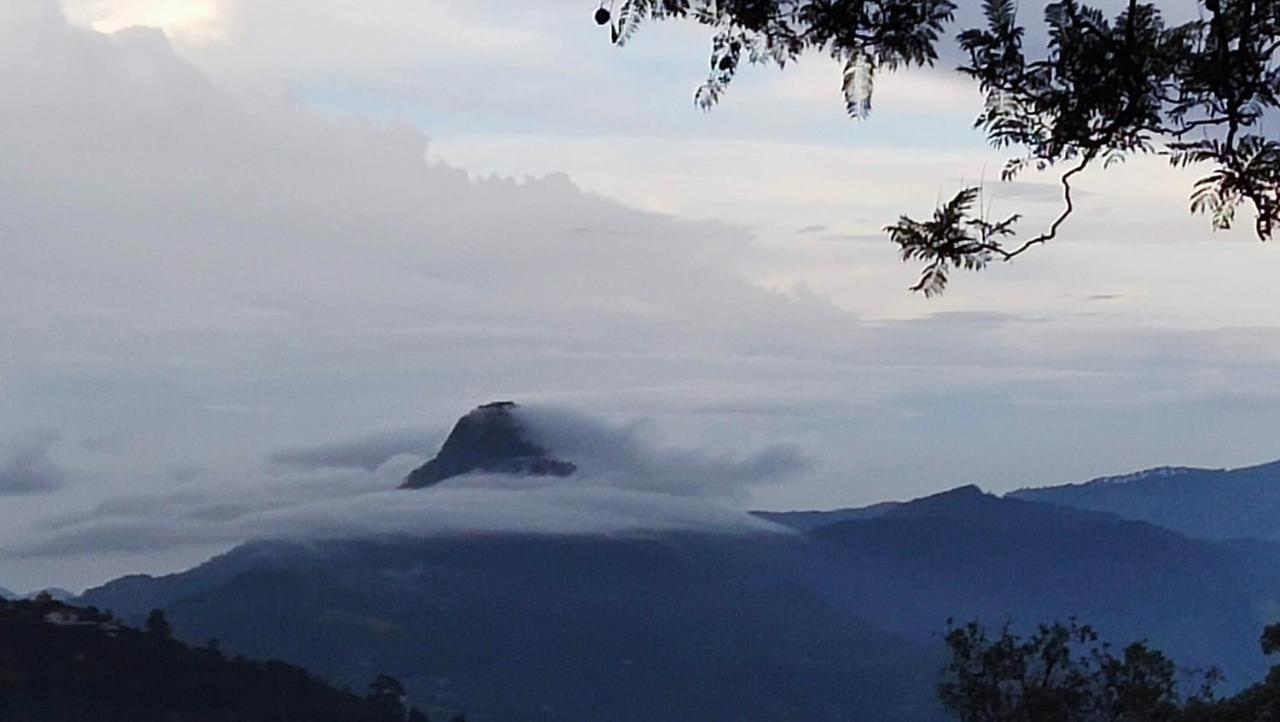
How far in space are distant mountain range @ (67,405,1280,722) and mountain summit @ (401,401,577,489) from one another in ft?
0.90

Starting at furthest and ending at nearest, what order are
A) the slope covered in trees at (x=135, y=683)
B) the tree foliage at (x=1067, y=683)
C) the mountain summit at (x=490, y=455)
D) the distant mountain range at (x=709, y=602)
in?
the mountain summit at (x=490, y=455), the distant mountain range at (x=709, y=602), the slope covered in trees at (x=135, y=683), the tree foliage at (x=1067, y=683)

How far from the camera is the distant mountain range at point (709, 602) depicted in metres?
120

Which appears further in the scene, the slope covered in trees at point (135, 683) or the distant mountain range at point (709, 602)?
the distant mountain range at point (709, 602)

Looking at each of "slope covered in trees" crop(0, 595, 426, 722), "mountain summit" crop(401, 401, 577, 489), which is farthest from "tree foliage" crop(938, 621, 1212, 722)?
"mountain summit" crop(401, 401, 577, 489)

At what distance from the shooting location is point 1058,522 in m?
188

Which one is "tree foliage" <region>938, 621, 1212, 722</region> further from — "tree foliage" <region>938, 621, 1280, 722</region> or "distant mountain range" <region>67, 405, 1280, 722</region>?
"distant mountain range" <region>67, 405, 1280, 722</region>

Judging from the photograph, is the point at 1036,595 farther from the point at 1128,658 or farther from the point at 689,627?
the point at 1128,658

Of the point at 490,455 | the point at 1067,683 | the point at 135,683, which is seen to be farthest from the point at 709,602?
the point at 1067,683

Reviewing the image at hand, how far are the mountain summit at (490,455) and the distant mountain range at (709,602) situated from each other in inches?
10.9

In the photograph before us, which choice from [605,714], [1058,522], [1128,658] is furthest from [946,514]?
[1128,658]

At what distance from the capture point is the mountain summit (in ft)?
623

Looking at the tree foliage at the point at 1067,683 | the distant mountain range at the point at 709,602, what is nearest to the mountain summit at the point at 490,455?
the distant mountain range at the point at 709,602

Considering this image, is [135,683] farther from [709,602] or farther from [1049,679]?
[709,602]

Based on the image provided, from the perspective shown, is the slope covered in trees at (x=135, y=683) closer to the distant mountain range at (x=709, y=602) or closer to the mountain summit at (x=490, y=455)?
the distant mountain range at (x=709, y=602)
